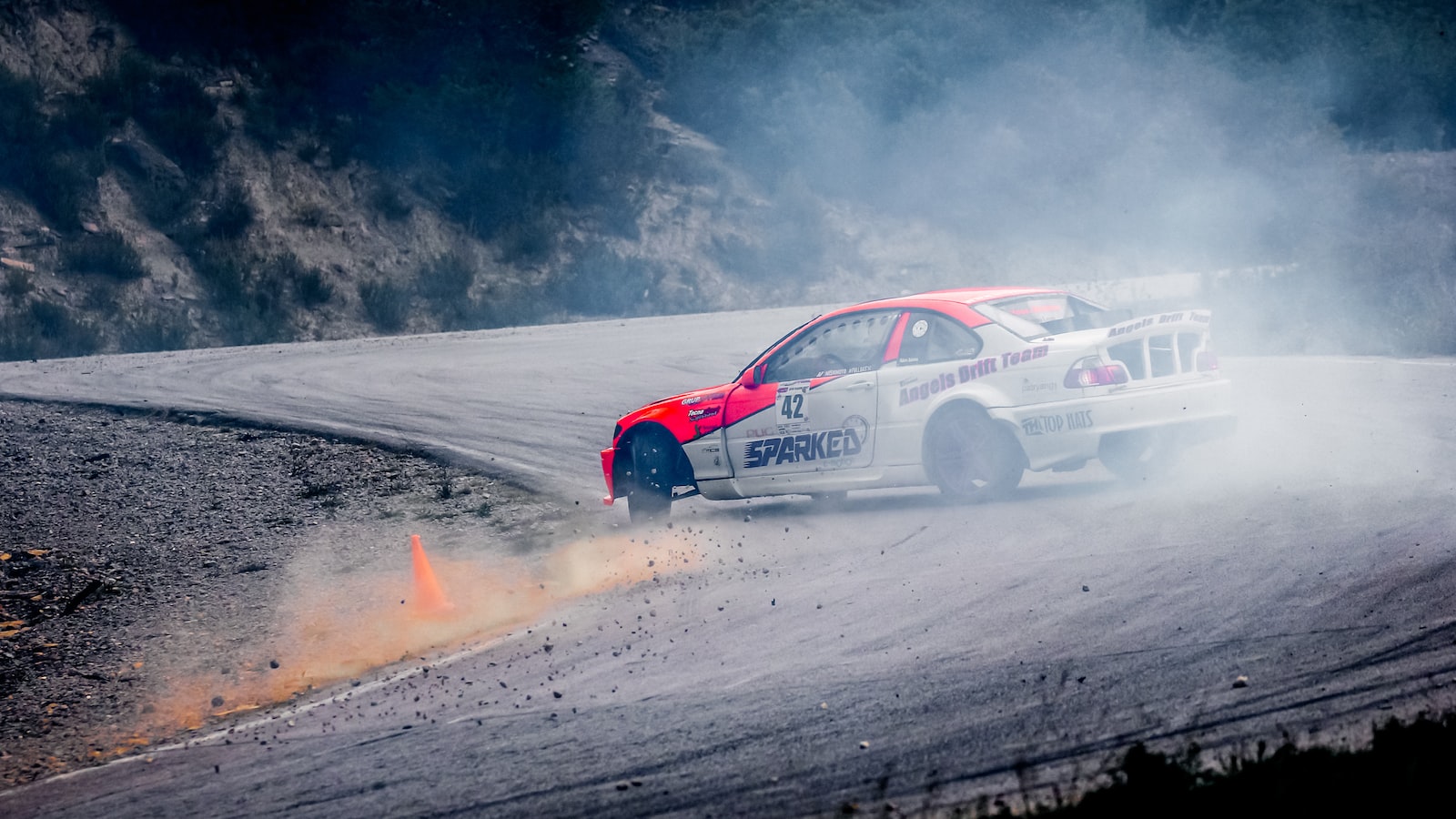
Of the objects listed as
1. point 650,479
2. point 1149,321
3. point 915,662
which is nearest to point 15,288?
point 650,479

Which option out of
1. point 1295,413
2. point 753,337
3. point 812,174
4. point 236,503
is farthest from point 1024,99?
point 236,503

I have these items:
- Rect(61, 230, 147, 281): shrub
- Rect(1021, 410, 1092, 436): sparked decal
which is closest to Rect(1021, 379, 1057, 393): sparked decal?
Rect(1021, 410, 1092, 436): sparked decal

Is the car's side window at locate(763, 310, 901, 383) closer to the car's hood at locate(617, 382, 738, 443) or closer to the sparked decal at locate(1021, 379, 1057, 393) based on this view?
the car's hood at locate(617, 382, 738, 443)

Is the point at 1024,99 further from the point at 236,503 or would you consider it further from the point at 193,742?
the point at 193,742

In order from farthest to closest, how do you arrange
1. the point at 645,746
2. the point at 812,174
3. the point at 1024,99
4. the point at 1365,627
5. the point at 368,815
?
the point at 1024,99 → the point at 812,174 → the point at 1365,627 → the point at 645,746 → the point at 368,815

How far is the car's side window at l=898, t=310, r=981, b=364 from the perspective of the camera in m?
9.09

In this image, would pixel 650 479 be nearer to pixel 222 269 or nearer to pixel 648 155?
pixel 222 269

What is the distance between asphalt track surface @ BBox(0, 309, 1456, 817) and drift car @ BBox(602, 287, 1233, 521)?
31cm

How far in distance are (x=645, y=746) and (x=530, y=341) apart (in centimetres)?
1795

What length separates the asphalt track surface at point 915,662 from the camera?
4.63 metres

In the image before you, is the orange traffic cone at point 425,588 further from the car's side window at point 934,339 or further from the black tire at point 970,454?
the car's side window at point 934,339

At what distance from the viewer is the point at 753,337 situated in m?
21.8

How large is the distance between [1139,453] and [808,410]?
90.0 inches

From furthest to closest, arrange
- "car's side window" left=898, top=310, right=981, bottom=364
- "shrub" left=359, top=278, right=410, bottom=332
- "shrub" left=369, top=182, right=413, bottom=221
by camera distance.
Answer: "shrub" left=369, top=182, right=413, bottom=221 < "shrub" left=359, top=278, right=410, bottom=332 < "car's side window" left=898, top=310, right=981, bottom=364
